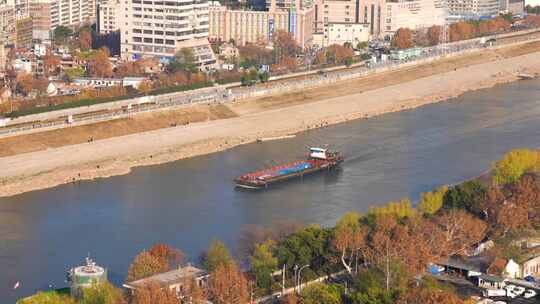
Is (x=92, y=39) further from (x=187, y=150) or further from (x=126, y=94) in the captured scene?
(x=187, y=150)

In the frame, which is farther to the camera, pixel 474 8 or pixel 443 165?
pixel 474 8

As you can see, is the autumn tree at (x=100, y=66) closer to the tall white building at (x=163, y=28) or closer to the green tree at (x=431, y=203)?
the tall white building at (x=163, y=28)

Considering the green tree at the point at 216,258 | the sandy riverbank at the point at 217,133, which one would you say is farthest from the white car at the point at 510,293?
the sandy riverbank at the point at 217,133

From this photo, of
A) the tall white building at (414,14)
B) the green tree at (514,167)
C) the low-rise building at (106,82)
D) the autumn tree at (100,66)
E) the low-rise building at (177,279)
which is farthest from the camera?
the tall white building at (414,14)

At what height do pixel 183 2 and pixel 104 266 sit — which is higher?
pixel 183 2

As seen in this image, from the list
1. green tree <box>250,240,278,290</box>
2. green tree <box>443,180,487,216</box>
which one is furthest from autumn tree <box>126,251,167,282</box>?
green tree <box>443,180,487,216</box>

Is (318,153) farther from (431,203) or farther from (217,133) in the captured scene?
(431,203)

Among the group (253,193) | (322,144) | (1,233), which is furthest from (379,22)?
(1,233)
